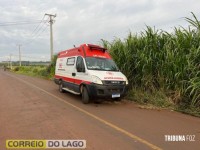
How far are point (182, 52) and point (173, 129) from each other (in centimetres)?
439

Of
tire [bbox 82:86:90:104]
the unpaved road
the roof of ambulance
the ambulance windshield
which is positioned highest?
the roof of ambulance

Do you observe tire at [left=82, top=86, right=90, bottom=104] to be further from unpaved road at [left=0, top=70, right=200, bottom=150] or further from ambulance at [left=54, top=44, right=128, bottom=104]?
unpaved road at [left=0, top=70, right=200, bottom=150]

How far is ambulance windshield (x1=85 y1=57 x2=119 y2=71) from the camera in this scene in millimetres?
11227

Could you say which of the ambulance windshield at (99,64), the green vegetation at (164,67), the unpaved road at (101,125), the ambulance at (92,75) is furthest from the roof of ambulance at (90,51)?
the unpaved road at (101,125)

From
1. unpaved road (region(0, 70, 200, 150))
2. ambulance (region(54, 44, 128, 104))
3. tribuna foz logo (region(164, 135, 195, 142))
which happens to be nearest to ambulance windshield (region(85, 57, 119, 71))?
ambulance (region(54, 44, 128, 104))

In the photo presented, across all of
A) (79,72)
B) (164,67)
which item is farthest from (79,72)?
(164,67)

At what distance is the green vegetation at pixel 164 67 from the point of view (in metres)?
9.42

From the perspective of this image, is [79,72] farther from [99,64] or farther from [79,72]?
[99,64]

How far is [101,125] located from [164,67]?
16.5 feet

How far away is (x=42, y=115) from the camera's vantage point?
27.2ft

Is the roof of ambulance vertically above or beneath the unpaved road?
above

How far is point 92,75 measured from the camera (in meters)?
10.4

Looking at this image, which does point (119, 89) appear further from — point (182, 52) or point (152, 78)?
point (182, 52)

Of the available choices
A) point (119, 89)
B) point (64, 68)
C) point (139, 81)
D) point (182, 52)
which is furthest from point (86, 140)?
point (64, 68)
